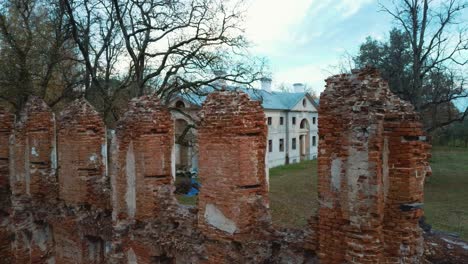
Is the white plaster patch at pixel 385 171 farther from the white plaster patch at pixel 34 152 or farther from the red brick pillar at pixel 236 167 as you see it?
the white plaster patch at pixel 34 152

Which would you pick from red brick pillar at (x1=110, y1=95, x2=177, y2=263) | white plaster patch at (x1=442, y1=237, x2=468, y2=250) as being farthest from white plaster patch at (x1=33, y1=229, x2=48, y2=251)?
white plaster patch at (x1=442, y1=237, x2=468, y2=250)

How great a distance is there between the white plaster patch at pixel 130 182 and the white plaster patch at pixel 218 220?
2.14 metres

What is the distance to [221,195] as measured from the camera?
625cm

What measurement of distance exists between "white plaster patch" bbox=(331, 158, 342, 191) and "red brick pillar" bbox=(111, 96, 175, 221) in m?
3.66

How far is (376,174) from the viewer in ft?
15.0

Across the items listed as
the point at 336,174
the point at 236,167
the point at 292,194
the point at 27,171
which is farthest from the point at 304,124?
the point at 336,174

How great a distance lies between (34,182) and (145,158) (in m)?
5.13

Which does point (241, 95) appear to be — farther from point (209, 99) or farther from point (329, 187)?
point (329, 187)

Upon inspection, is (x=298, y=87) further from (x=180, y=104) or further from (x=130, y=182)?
(x=130, y=182)

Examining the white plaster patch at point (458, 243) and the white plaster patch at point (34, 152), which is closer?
the white plaster patch at point (458, 243)

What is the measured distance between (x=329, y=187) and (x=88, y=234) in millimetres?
6404

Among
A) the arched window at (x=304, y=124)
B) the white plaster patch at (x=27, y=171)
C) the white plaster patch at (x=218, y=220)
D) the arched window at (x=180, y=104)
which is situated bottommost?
the white plaster patch at (x=218, y=220)

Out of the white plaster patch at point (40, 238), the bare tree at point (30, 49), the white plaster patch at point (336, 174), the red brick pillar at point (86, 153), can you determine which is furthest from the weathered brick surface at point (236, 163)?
the bare tree at point (30, 49)

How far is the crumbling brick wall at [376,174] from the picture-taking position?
461cm
